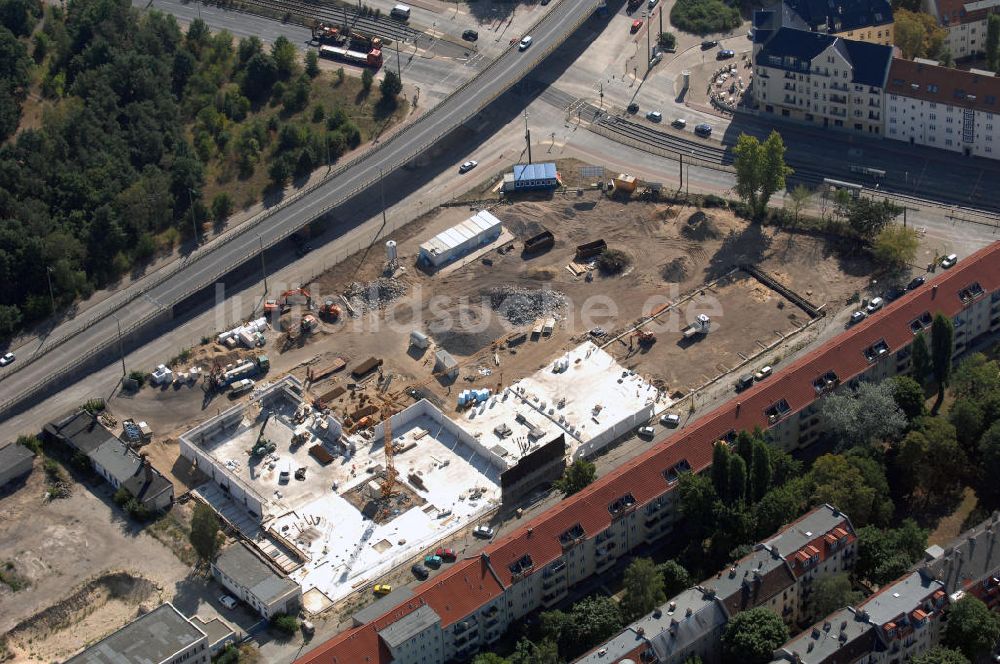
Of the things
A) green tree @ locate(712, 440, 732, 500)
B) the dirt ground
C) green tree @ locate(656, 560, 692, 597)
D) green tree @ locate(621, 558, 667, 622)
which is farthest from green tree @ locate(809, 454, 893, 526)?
the dirt ground

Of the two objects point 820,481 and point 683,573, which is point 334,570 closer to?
point 683,573

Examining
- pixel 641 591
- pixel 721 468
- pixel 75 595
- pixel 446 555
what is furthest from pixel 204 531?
pixel 721 468

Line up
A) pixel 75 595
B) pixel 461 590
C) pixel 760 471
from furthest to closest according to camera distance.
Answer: pixel 75 595
pixel 760 471
pixel 461 590

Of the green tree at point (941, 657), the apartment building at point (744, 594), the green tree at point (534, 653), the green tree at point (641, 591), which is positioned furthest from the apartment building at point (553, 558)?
the green tree at point (941, 657)

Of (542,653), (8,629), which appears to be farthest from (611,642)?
(8,629)

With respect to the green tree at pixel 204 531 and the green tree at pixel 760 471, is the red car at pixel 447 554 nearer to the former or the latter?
the green tree at pixel 204 531

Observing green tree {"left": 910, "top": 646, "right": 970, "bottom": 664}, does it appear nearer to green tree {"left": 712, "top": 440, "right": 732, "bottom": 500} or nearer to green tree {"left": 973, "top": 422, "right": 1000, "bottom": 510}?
green tree {"left": 712, "top": 440, "right": 732, "bottom": 500}

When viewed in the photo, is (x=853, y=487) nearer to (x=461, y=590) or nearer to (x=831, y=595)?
(x=831, y=595)
